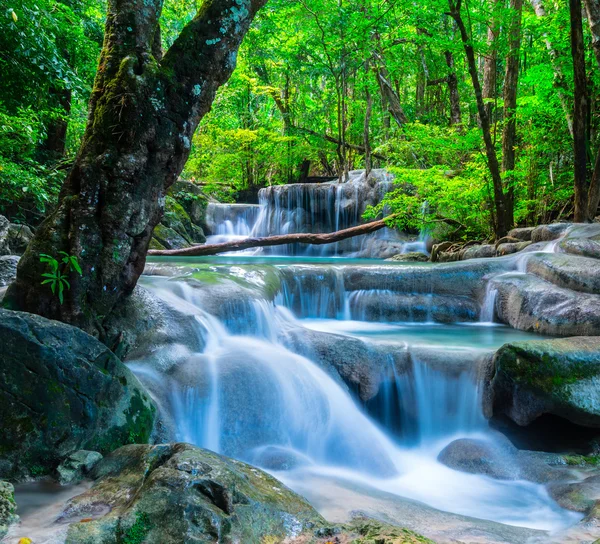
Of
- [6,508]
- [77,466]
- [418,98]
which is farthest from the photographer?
[418,98]

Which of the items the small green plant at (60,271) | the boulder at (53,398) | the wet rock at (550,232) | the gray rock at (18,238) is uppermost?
the wet rock at (550,232)

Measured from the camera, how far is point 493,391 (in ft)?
16.4

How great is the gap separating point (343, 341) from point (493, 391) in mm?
1789

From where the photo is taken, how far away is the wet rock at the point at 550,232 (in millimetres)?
8633

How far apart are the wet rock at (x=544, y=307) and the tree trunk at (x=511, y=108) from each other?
3384 millimetres

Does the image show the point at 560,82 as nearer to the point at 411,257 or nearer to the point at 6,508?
the point at 411,257

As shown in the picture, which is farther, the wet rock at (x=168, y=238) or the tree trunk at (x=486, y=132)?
the wet rock at (x=168, y=238)

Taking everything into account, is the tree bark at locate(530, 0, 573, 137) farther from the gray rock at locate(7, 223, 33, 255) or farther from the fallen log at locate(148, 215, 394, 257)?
the gray rock at locate(7, 223, 33, 255)

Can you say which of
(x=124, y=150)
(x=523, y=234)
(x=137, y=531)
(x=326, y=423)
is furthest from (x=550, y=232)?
(x=137, y=531)

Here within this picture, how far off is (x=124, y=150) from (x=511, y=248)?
7996 mm

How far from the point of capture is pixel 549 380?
458 centimetres

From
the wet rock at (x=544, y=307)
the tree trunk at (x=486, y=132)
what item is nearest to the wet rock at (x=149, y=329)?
the wet rock at (x=544, y=307)

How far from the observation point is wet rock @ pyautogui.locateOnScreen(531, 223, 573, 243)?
863cm

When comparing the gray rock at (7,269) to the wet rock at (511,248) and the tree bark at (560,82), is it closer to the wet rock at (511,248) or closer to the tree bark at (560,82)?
the wet rock at (511,248)
